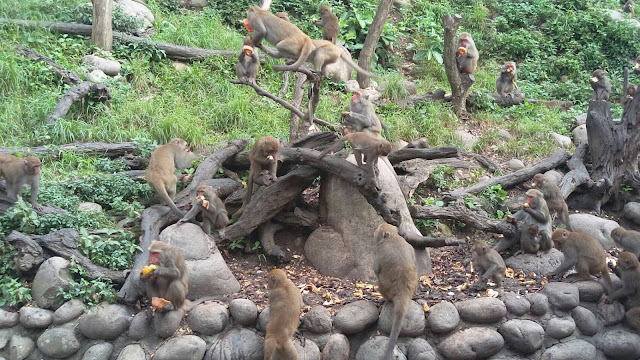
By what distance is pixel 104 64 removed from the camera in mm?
12766

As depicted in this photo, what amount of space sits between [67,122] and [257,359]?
5890 millimetres

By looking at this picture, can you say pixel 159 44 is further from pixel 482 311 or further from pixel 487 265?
pixel 482 311

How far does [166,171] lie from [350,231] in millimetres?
2689

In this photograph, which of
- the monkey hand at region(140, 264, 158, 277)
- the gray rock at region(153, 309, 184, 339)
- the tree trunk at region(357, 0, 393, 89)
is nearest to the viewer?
the monkey hand at region(140, 264, 158, 277)

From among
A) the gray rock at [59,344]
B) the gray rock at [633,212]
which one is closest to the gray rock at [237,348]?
the gray rock at [59,344]

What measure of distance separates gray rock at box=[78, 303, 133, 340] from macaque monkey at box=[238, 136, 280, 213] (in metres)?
2.53

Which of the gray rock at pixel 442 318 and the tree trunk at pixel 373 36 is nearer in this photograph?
the gray rock at pixel 442 318

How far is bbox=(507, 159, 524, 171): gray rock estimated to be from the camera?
11.7 metres

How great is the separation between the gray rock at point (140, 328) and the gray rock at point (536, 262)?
4977mm


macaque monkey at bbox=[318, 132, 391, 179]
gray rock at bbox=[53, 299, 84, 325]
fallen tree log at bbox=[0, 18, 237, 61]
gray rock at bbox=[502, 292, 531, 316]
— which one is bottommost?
gray rock at bbox=[53, 299, 84, 325]

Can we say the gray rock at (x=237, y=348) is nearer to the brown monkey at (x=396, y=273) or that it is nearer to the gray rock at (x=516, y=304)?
the brown monkey at (x=396, y=273)

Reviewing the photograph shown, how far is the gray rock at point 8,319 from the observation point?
23.9 ft

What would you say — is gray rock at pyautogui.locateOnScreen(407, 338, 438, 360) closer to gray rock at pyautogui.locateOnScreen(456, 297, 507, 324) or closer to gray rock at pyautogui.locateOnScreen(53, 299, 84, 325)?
gray rock at pyautogui.locateOnScreen(456, 297, 507, 324)

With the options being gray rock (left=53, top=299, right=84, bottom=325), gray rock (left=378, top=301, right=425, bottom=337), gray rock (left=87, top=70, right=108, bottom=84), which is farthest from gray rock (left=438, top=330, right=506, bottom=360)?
gray rock (left=87, top=70, right=108, bottom=84)
